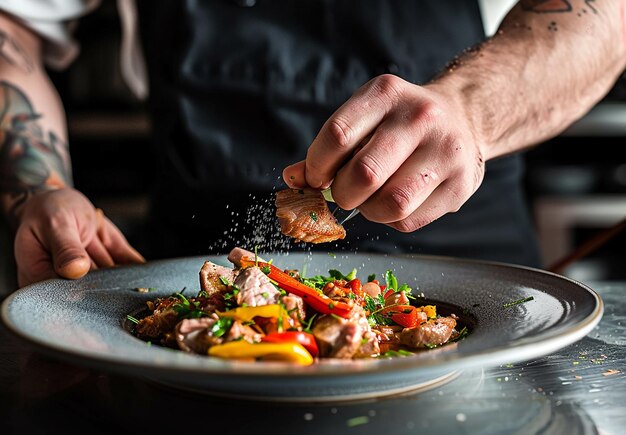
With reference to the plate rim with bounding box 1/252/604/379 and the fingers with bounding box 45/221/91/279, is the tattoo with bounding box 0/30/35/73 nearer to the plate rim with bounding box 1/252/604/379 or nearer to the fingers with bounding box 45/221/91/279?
the fingers with bounding box 45/221/91/279

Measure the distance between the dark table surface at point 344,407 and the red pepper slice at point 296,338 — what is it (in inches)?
3.6

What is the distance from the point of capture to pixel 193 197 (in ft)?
6.15

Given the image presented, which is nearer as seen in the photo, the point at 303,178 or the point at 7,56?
the point at 303,178

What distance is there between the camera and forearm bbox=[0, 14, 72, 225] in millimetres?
1768

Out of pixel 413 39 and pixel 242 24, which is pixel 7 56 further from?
pixel 413 39

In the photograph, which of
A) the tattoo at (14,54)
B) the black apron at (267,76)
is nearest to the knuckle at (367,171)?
the black apron at (267,76)

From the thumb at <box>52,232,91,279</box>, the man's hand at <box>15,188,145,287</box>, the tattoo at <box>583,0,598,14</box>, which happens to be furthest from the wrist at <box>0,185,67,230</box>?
the tattoo at <box>583,0,598,14</box>

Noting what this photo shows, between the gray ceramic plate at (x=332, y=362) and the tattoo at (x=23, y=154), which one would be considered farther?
the tattoo at (x=23, y=154)

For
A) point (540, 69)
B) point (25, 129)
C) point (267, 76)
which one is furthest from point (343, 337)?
point (25, 129)

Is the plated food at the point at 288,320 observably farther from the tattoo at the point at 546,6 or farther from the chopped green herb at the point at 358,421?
the tattoo at the point at 546,6

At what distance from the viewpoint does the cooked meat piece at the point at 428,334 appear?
1066mm

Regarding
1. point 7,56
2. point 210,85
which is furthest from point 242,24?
point 7,56

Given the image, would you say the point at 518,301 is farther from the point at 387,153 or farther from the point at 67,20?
the point at 67,20

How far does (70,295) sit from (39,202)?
1.11 feet
